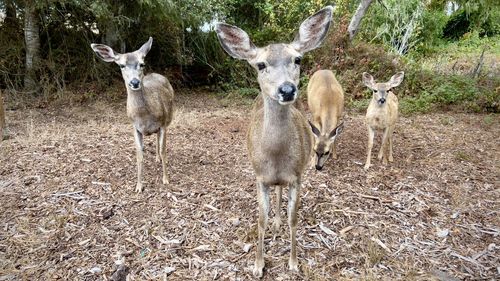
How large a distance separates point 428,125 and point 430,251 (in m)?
4.70

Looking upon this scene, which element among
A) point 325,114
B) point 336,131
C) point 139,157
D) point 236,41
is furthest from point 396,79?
point 139,157

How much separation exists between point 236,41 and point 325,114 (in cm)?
282

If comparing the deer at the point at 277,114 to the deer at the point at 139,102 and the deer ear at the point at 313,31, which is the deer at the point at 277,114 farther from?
the deer at the point at 139,102

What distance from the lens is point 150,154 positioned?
634cm

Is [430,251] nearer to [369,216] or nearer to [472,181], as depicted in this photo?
[369,216]

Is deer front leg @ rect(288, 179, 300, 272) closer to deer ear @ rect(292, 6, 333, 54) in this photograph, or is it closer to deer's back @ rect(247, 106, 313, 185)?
deer's back @ rect(247, 106, 313, 185)

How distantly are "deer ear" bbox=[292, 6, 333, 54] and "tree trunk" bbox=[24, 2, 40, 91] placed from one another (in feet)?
25.9

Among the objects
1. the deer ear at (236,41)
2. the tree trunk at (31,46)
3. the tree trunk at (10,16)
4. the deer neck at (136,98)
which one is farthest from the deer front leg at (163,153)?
the tree trunk at (10,16)

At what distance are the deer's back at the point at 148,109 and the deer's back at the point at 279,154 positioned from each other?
84.4 inches

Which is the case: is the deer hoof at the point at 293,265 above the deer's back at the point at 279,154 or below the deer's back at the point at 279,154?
below

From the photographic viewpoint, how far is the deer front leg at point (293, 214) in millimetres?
3467

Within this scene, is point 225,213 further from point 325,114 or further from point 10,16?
point 10,16

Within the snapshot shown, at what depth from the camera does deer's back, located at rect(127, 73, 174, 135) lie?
5.08 m

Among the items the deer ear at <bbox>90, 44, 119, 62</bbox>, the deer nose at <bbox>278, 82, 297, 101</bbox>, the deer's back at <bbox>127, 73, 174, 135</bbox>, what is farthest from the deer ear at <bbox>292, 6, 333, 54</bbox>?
the deer ear at <bbox>90, 44, 119, 62</bbox>
